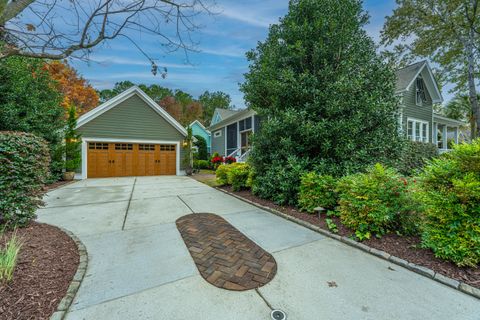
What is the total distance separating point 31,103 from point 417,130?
1953cm

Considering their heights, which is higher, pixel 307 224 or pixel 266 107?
pixel 266 107

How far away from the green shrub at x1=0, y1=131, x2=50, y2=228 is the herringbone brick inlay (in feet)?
8.35

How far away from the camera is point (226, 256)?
285 centimetres

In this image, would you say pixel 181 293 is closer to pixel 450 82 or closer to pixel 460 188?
pixel 460 188

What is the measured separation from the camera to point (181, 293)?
83.0 inches

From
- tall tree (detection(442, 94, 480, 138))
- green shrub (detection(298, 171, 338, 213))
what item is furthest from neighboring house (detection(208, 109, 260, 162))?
tall tree (detection(442, 94, 480, 138))

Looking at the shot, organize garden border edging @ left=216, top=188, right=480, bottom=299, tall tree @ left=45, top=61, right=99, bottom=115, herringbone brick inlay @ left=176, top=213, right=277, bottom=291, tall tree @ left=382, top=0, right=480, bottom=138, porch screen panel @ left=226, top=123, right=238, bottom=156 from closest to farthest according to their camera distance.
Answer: garden border edging @ left=216, top=188, right=480, bottom=299, herringbone brick inlay @ left=176, top=213, right=277, bottom=291, tall tree @ left=382, top=0, right=480, bottom=138, porch screen panel @ left=226, top=123, right=238, bottom=156, tall tree @ left=45, top=61, right=99, bottom=115

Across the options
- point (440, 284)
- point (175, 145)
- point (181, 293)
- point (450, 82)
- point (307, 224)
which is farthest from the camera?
point (450, 82)

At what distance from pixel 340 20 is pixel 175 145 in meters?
11.4

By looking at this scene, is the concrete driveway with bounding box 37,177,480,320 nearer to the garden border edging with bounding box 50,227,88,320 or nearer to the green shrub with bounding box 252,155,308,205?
the garden border edging with bounding box 50,227,88,320

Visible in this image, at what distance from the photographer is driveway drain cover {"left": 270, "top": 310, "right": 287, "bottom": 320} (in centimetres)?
179

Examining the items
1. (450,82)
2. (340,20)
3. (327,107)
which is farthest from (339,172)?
(450,82)

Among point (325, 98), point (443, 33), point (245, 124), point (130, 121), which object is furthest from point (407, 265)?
point (443, 33)

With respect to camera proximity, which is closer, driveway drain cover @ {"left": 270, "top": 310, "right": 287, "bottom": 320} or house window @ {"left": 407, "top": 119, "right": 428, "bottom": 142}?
driveway drain cover @ {"left": 270, "top": 310, "right": 287, "bottom": 320}
